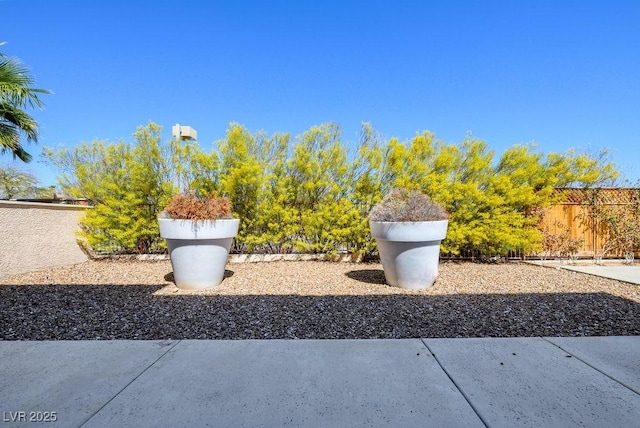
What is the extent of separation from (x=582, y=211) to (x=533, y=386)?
7069 mm

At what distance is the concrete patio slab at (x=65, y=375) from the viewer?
1.66m

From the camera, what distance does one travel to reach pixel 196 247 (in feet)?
14.3

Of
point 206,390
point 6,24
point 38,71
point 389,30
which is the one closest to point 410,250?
point 206,390

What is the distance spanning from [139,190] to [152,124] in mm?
1423

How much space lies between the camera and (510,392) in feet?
6.04

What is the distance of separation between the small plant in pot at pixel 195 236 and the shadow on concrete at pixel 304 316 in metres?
0.45

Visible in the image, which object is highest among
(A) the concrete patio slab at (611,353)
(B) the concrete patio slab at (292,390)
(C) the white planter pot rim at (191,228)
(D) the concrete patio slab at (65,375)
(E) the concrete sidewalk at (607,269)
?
(C) the white planter pot rim at (191,228)

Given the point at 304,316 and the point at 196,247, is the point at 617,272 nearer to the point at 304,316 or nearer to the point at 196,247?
the point at 304,316

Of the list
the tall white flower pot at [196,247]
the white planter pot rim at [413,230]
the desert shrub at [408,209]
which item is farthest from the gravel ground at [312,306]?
the desert shrub at [408,209]

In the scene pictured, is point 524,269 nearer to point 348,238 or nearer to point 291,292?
point 348,238

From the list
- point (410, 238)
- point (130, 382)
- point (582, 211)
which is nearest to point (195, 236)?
point (130, 382)

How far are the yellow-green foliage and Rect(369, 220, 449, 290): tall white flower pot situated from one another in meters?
1.93

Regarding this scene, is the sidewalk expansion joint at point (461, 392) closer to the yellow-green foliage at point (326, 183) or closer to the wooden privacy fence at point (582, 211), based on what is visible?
the yellow-green foliage at point (326, 183)

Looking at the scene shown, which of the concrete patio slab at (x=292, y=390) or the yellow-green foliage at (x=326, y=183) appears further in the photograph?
the yellow-green foliage at (x=326, y=183)
